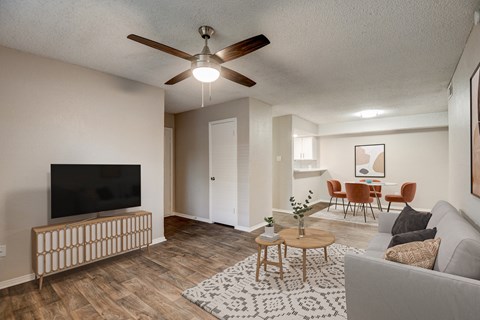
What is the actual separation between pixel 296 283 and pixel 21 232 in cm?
296

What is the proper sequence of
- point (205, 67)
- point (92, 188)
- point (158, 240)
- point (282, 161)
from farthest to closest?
point (282, 161), point (158, 240), point (92, 188), point (205, 67)

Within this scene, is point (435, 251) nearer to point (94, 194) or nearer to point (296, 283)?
point (296, 283)

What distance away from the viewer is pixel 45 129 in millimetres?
2613

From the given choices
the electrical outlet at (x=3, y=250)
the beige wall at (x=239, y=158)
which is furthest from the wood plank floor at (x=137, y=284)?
the beige wall at (x=239, y=158)

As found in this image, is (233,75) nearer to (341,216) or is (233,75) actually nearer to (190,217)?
(190,217)

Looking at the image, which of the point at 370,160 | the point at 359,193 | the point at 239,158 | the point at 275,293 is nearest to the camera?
the point at 275,293

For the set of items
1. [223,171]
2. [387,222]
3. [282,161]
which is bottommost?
[387,222]

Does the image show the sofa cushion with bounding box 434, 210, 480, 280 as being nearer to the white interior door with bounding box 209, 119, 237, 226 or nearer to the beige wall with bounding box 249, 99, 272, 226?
the beige wall with bounding box 249, 99, 272, 226

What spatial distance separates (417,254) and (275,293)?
127 cm

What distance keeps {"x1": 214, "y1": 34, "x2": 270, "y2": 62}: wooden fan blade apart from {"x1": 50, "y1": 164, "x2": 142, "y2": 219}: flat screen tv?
2.01 metres

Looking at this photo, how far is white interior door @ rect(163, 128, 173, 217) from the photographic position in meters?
5.40

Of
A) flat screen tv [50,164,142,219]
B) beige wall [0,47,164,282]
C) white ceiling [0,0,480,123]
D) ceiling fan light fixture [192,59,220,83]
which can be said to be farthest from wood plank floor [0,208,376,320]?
white ceiling [0,0,480,123]

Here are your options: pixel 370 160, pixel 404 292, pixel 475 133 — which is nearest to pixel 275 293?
pixel 404 292

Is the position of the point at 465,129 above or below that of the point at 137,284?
above
